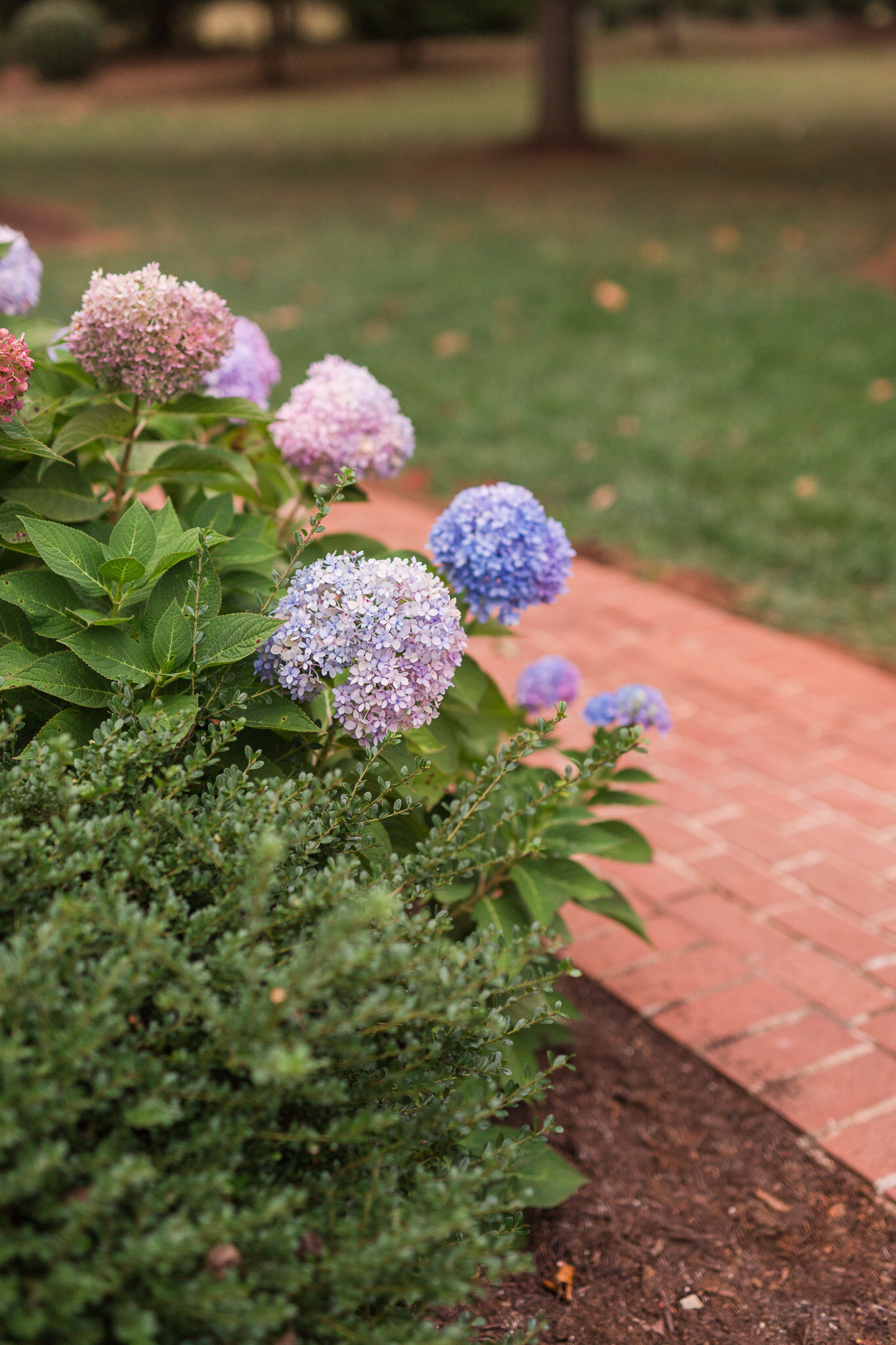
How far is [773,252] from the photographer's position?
9789 mm

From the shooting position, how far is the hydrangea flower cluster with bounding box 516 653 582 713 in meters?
2.72

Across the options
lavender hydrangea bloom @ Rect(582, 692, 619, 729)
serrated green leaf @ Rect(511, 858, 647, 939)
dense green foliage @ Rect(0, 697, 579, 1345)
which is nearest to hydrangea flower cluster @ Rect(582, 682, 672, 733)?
lavender hydrangea bloom @ Rect(582, 692, 619, 729)

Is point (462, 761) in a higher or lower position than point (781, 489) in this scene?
higher

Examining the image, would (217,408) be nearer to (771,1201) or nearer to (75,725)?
(75,725)

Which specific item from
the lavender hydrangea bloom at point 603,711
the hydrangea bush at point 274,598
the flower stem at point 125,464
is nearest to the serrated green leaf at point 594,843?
the hydrangea bush at point 274,598

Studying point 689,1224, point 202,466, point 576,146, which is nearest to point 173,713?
point 202,466

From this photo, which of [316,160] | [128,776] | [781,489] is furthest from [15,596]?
[316,160]

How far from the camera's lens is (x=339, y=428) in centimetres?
235

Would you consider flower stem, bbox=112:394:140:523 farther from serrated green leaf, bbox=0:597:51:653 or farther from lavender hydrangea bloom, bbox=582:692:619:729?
lavender hydrangea bloom, bbox=582:692:619:729

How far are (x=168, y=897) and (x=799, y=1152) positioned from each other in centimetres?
165

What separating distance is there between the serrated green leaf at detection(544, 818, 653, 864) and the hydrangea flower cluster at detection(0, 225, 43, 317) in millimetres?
1531

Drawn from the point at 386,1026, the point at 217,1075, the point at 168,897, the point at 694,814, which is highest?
the point at 168,897

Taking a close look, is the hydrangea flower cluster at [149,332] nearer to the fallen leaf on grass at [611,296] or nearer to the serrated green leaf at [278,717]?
the serrated green leaf at [278,717]

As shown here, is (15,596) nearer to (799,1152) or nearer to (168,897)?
(168,897)
